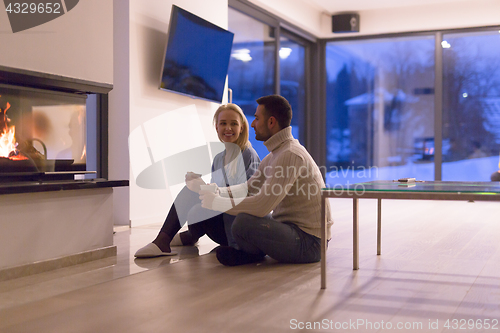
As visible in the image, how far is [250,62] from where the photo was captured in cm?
629

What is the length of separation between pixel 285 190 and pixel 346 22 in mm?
5895

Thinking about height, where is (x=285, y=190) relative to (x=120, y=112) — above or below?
below

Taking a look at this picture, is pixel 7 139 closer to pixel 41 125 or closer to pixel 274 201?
pixel 41 125

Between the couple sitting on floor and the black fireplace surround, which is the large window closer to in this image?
the couple sitting on floor

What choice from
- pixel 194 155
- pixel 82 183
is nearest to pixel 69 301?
pixel 82 183

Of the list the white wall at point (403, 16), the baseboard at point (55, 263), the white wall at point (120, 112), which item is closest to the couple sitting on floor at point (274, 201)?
the baseboard at point (55, 263)

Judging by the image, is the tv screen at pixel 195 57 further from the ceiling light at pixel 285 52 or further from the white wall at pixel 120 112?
the ceiling light at pixel 285 52

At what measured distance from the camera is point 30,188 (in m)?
2.38

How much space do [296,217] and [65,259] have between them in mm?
1209

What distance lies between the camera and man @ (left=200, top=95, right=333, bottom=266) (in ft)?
7.66

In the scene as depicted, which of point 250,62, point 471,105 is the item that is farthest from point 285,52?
point 471,105

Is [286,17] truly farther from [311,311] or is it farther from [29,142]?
[311,311]

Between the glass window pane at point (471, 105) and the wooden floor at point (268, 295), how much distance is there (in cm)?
474

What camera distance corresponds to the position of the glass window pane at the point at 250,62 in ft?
19.5
